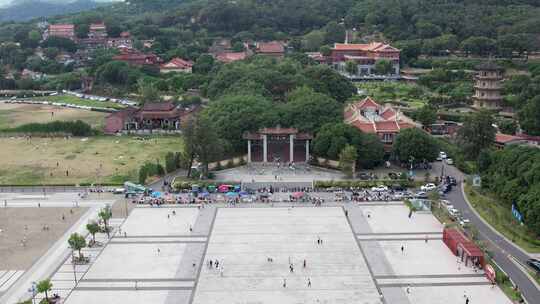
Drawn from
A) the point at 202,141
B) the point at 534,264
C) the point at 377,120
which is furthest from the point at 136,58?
the point at 534,264

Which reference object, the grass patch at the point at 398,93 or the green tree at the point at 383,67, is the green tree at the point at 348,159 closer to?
the grass patch at the point at 398,93

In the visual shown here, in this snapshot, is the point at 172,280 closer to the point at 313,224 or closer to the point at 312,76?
the point at 313,224

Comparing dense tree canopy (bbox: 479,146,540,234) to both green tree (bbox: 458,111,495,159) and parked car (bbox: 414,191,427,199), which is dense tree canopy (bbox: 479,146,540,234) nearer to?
parked car (bbox: 414,191,427,199)

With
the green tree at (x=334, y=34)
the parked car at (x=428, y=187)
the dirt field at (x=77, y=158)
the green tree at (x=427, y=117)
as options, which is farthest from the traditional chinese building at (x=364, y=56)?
the parked car at (x=428, y=187)

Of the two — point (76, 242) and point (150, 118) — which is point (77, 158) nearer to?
point (150, 118)

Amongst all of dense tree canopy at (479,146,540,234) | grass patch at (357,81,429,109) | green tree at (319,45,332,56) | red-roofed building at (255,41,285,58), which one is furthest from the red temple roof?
dense tree canopy at (479,146,540,234)

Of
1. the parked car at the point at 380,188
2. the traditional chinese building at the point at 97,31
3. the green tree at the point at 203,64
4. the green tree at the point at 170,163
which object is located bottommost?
the parked car at the point at 380,188
